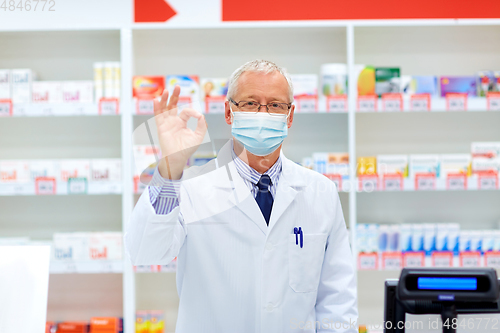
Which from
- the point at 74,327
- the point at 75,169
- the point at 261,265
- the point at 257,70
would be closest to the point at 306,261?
the point at 261,265

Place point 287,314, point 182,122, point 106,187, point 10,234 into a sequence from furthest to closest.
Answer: point 10,234, point 106,187, point 287,314, point 182,122

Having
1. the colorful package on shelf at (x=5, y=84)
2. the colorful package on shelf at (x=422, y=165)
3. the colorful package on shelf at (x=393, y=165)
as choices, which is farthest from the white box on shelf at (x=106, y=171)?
the colorful package on shelf at (x=422, y=165)

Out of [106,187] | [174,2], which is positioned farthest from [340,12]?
[106,187]

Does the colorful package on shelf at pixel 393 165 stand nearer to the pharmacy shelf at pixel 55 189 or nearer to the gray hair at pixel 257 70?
the gray hair at pixel 257 70

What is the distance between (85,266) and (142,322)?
59 cm

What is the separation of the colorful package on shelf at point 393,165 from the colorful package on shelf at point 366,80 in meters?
0.47

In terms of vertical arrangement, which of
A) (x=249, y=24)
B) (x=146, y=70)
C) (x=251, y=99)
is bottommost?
(x=251, y=99)

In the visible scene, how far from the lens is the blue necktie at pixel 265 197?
1.48 metres

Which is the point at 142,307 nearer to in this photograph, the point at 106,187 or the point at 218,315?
the point at 106,187

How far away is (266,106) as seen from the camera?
1.45 metres

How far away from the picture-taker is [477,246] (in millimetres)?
2695

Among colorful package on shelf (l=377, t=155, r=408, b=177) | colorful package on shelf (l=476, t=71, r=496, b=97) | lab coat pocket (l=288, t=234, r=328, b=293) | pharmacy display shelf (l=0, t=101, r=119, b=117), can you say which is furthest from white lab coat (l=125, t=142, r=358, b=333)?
colorful package on shelf (l=476, t=71, r=496, b=97)

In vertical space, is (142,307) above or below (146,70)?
below

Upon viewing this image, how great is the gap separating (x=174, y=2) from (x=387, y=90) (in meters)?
1.83
